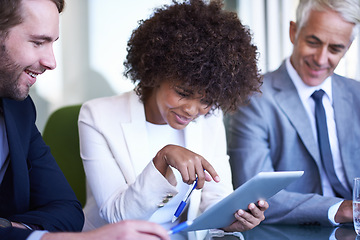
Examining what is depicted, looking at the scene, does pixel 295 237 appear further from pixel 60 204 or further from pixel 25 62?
pixel 25 62

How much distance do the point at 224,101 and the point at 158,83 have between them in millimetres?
233

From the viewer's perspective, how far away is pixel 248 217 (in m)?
1.35

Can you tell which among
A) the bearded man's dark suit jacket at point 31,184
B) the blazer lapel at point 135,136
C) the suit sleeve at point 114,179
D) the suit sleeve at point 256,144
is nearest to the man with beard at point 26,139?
the bearded man's dark suit jacket at point 31,184

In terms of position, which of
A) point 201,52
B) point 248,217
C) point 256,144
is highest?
point 201,52

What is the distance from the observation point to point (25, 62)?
1.28m

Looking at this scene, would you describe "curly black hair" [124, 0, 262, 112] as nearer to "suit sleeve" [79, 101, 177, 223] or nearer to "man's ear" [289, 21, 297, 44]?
"suit sleeve" [79, 101, 177, 223]

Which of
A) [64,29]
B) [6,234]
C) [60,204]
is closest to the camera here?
[6,234]

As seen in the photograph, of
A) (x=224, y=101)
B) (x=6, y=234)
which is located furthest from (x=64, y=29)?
(x=6, y=234)

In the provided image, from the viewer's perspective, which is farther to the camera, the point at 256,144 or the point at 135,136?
the point at 256,144

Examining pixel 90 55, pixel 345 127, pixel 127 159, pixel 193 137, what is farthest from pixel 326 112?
pixel 90 55

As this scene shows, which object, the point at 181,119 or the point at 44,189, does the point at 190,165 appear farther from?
the point at 44,189

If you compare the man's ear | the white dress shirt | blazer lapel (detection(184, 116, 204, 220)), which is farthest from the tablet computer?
the man's ear

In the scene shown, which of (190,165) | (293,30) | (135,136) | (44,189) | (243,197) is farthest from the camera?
(293,30)

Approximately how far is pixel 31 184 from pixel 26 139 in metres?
0.15
